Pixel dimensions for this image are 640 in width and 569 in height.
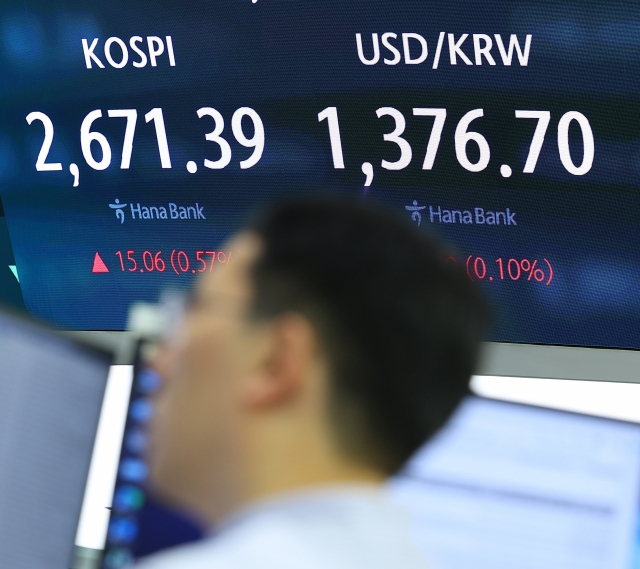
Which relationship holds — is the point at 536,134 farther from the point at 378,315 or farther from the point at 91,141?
the point at 378,315

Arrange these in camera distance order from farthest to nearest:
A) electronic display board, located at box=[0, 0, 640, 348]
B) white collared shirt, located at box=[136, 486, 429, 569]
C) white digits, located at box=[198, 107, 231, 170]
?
1. white digits, located at box=[198, 107, 231, 170]
2. electronic display board, located at box=[0, 0, 640, 348]
3. white collared shirt, located at box=[136, 486, 429, 569]

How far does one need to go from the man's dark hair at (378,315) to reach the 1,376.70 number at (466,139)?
110cm

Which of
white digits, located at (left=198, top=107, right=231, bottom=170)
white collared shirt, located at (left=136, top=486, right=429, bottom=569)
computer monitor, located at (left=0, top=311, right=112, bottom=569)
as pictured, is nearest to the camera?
white collared shirt, located at (left=136, top=486, right=429, bottom=569)

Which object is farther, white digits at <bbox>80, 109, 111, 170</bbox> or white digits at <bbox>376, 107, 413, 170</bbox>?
white digits at <bbox>80, 109, 111, 170</bbox>

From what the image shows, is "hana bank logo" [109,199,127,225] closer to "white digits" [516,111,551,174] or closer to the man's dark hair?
"white digits" [516,111,551,174]

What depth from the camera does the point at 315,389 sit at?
646 mm

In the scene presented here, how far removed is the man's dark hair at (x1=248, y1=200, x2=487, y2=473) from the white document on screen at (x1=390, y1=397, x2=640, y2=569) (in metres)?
0.53

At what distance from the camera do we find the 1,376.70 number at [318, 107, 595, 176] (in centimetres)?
174

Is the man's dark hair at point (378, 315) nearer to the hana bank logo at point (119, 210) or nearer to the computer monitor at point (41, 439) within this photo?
the computer monitor at point (41, 439)

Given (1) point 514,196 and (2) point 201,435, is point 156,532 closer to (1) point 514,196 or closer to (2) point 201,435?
(2) point 201,435

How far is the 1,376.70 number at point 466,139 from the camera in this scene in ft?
5.70

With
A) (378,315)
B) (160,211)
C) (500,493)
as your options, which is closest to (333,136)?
(160,211)

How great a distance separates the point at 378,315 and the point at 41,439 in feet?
2.10

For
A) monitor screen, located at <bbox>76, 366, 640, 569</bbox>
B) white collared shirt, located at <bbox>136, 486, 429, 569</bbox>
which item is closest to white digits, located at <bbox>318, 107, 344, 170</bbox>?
monitor screen, located at <bbox>76, 366, 640, 569</bbox>
